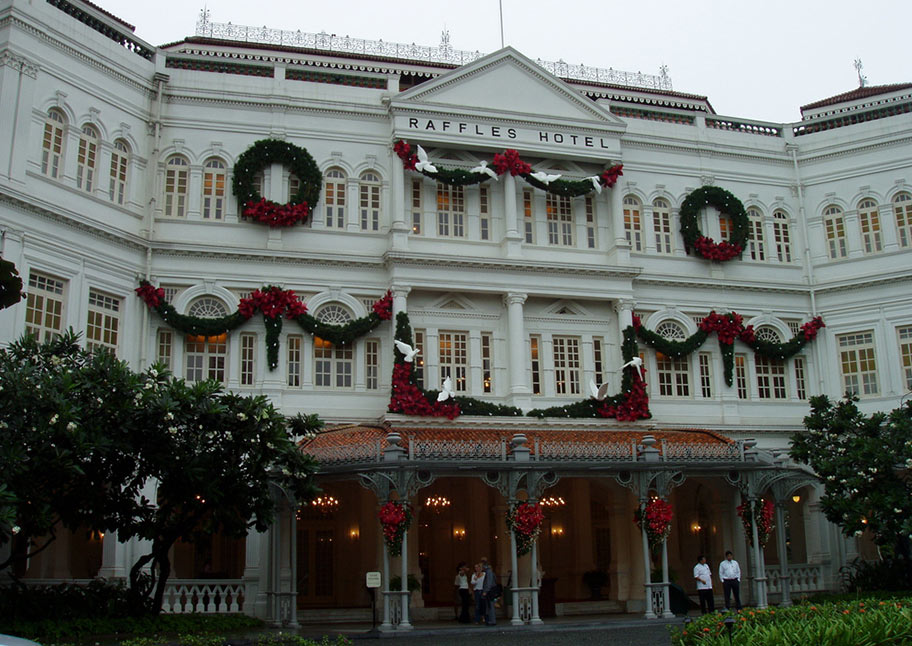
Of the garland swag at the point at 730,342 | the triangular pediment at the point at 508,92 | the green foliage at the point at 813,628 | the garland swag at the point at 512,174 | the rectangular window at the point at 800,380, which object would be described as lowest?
the green foliage at the point at 813,628

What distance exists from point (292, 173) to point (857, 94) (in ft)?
72.3

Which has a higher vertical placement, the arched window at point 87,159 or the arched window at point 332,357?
the arched window at point 87,159

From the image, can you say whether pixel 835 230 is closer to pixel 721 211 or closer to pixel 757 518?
pixel 721 211

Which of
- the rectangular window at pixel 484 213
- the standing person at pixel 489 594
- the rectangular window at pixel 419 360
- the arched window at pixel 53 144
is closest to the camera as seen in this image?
the standing person at pixel 489 594

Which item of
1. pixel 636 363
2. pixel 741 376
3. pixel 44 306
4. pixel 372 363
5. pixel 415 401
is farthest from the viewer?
pixel 741 376

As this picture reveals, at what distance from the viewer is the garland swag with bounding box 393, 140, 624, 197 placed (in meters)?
30.3

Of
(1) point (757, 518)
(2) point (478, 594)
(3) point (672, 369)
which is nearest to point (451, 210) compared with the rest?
(3) point (672, 369)

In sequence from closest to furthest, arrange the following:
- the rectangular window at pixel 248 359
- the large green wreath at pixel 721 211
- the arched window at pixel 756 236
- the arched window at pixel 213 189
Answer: the rectangular window at pixel 248 359, the arched window at pixel 213 189, the large green wreath at pixel 721 211, the arched window at pixel 756 236

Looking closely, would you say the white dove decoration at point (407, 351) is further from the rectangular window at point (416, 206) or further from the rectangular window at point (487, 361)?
the rectangular window at point (416, 206)

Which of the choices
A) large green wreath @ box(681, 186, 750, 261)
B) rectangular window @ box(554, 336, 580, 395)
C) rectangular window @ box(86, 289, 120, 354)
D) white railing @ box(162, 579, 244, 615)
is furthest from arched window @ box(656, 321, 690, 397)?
rectangular window @ box(86, 289, 120, 354)

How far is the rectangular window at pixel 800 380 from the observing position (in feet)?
109

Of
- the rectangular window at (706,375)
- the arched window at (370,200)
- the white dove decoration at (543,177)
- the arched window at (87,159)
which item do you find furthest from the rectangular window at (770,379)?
the arched window at (87,159)

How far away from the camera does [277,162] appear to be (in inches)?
1183

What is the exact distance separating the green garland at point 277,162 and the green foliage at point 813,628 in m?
19.6
